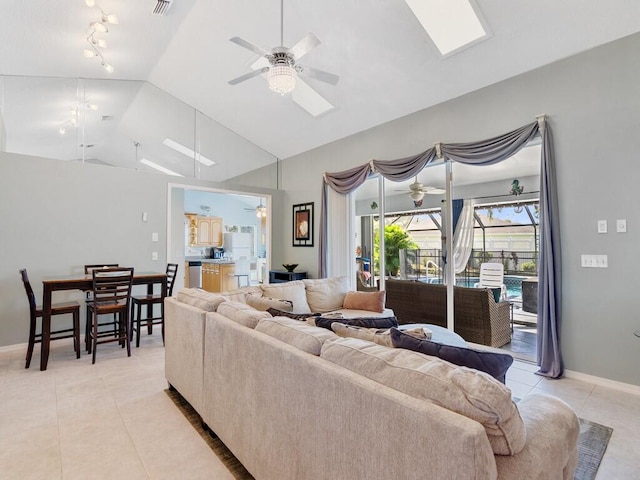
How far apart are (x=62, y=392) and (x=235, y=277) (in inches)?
223

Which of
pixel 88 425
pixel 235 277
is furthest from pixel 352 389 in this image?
pixel 235 277

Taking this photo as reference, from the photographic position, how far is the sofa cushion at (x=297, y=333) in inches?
58.1

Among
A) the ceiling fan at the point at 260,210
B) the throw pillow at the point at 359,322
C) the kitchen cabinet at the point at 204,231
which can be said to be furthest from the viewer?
the ceiling fan at the point at 260,210

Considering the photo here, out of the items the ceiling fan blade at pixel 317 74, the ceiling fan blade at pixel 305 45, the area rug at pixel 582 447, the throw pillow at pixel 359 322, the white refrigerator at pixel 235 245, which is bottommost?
the area rug at pixel 582 447

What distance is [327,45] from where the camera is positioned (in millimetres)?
3906

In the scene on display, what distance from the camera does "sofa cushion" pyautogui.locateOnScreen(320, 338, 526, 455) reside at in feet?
3.02

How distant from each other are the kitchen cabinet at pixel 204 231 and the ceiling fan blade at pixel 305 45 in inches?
281

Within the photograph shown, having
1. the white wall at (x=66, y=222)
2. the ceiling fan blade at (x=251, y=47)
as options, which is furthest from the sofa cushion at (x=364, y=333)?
the white wall at (x=66, y=222)

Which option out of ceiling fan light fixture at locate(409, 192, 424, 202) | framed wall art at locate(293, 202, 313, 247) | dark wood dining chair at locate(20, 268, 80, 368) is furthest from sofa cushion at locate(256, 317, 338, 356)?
framed wall art at locate(293, 202, 313, 247)

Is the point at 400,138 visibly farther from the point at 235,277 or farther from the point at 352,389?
the point at 235,277

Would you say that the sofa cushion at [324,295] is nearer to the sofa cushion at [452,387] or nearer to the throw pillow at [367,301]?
the throw pillow at [367,301]

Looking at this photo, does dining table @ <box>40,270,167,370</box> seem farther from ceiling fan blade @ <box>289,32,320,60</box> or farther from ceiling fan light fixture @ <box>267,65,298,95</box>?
ceiling fan blade @ <box>289,32,320,60</box>

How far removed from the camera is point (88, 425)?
2326 mm

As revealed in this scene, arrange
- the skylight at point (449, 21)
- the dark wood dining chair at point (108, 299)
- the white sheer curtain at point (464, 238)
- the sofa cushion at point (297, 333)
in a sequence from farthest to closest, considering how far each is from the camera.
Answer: the white sheer curtain at point (464, 238), the dark wood dining chair at point (108, 299), the skylight at point (449, 21), the sofa cushion at point (297, 333)
